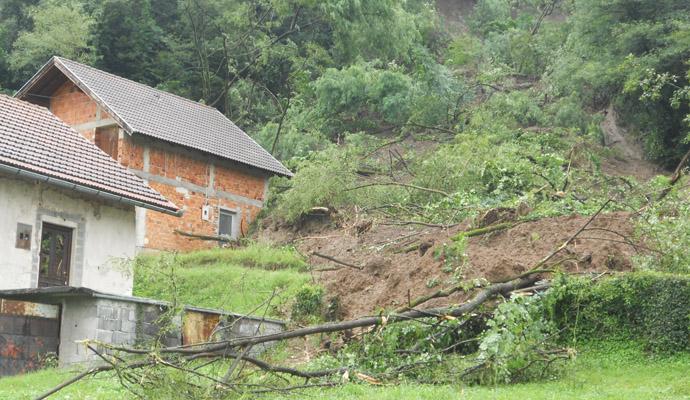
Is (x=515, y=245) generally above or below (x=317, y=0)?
below

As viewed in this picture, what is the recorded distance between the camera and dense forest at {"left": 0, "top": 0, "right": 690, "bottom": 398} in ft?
41.8

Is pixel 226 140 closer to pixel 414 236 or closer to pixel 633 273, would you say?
pixel 414 236

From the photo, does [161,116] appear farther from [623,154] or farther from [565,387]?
[565,387]

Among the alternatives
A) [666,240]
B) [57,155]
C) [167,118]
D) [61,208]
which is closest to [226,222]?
[167,118]

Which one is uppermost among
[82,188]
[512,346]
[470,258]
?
[82,188]

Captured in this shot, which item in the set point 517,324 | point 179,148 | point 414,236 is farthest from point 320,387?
point 179,148

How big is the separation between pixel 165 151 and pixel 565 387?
59.2ft

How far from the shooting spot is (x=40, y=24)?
38125mm

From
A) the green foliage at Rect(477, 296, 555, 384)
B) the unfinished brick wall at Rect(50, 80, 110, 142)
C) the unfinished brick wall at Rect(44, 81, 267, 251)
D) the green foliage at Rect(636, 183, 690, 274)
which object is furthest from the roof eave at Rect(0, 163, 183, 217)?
the green foliage at Rect(636, 183, 690, 274)

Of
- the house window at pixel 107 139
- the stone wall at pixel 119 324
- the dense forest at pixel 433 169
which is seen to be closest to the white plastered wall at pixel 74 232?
the dense forest at pixel 433 169

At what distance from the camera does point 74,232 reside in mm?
18828

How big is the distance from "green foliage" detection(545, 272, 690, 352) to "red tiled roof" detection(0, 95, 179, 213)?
29.2 ft

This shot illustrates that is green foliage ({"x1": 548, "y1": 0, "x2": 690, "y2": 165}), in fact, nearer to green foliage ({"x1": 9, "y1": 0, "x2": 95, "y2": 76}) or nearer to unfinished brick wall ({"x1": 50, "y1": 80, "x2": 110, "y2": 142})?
unfinished brick wall ({"x1": 50, "y1": 80, "x2": 110, "y2": 142})

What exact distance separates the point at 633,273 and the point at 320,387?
473 centimetres
